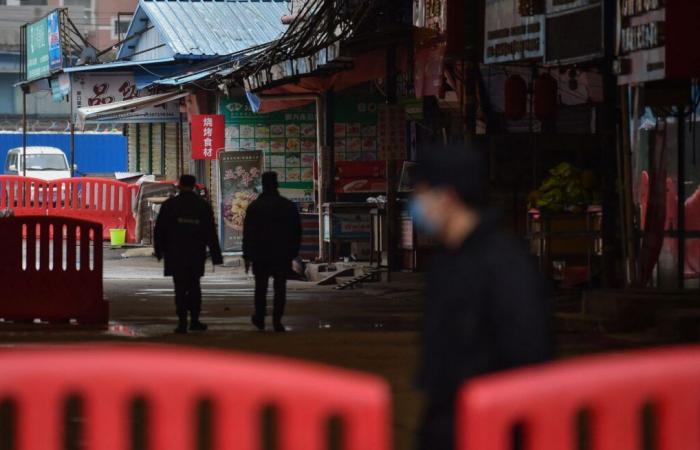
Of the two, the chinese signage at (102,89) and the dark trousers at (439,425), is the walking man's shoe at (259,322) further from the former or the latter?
the chinese signage at (102,89)

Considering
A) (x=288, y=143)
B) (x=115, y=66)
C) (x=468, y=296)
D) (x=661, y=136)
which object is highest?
(x=115, y=66)

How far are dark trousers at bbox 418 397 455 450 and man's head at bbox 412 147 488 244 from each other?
0.56 meters

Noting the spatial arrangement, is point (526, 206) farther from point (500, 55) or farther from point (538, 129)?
point (538, 129)

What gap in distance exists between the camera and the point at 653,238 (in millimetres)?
16047

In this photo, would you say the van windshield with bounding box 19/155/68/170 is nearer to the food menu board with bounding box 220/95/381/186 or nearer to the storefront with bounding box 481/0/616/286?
the food menu board with bounding box 220/95/381/186

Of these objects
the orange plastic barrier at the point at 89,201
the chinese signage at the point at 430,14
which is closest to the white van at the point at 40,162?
the orange plastic barrier at the point at 89,201

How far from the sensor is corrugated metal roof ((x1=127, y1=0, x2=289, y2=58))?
39.8m

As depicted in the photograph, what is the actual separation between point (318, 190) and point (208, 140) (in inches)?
199

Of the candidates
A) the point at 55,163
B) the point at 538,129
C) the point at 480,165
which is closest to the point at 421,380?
the point at 480,165

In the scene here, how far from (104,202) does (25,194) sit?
203 centimetres

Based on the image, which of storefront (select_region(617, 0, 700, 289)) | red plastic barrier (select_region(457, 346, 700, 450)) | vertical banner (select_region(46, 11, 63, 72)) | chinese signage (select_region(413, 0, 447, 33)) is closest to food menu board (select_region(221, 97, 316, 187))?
chinese signage (select_region(413, 0, 447, 33))

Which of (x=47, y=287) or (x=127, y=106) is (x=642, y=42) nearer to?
(x=47, y=287)

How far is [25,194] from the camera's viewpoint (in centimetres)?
3903

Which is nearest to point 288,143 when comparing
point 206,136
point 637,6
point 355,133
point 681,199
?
point 206,136
